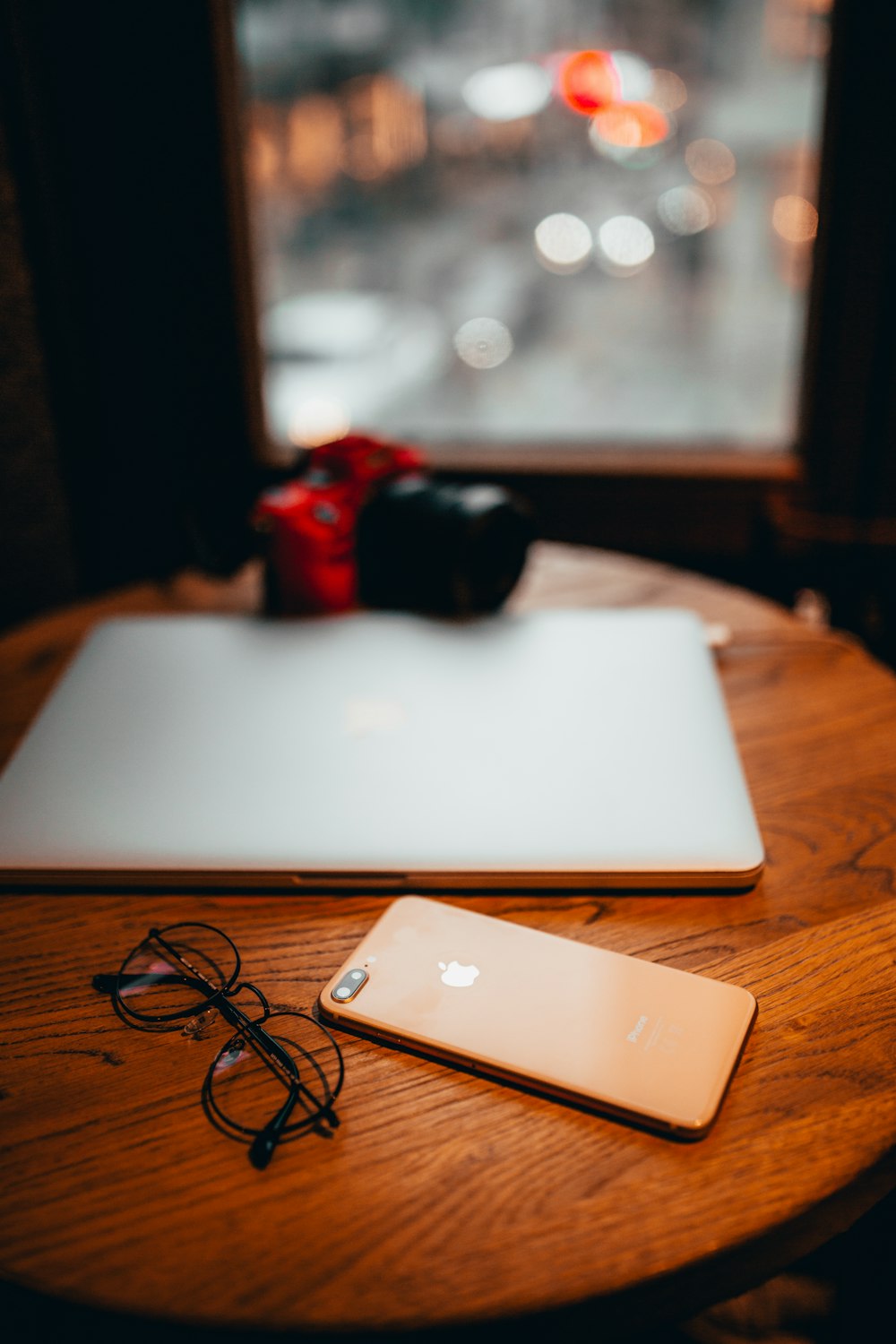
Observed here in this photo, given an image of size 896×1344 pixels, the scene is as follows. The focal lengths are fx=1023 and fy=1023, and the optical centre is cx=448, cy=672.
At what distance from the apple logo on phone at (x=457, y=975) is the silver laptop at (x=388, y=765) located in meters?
0.07

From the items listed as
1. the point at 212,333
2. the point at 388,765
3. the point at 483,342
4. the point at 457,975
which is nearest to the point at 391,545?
the point at 388,765

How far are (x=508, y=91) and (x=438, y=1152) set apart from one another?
1411 millimetres

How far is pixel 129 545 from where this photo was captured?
1.47 meters

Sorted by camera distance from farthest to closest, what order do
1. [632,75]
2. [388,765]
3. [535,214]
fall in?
[535,214] → [632,75] → [388,765]

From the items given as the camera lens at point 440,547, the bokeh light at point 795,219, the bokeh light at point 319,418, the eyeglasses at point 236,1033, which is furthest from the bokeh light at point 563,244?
the eyeglasses at point 236,1033

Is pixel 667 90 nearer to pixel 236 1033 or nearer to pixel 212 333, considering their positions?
pixel 212 333

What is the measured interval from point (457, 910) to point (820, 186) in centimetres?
116

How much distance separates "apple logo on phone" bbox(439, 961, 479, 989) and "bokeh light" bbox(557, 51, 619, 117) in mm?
1285

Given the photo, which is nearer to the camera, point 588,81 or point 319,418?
point 588,81

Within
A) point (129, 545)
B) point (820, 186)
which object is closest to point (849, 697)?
point (820, 186)

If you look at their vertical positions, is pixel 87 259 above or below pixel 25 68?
below

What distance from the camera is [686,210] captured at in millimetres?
1487

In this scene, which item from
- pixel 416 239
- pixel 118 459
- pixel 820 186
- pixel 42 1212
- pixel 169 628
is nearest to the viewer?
pixel 42 1212

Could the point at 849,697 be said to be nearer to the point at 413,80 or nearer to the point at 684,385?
the point at 684,385
